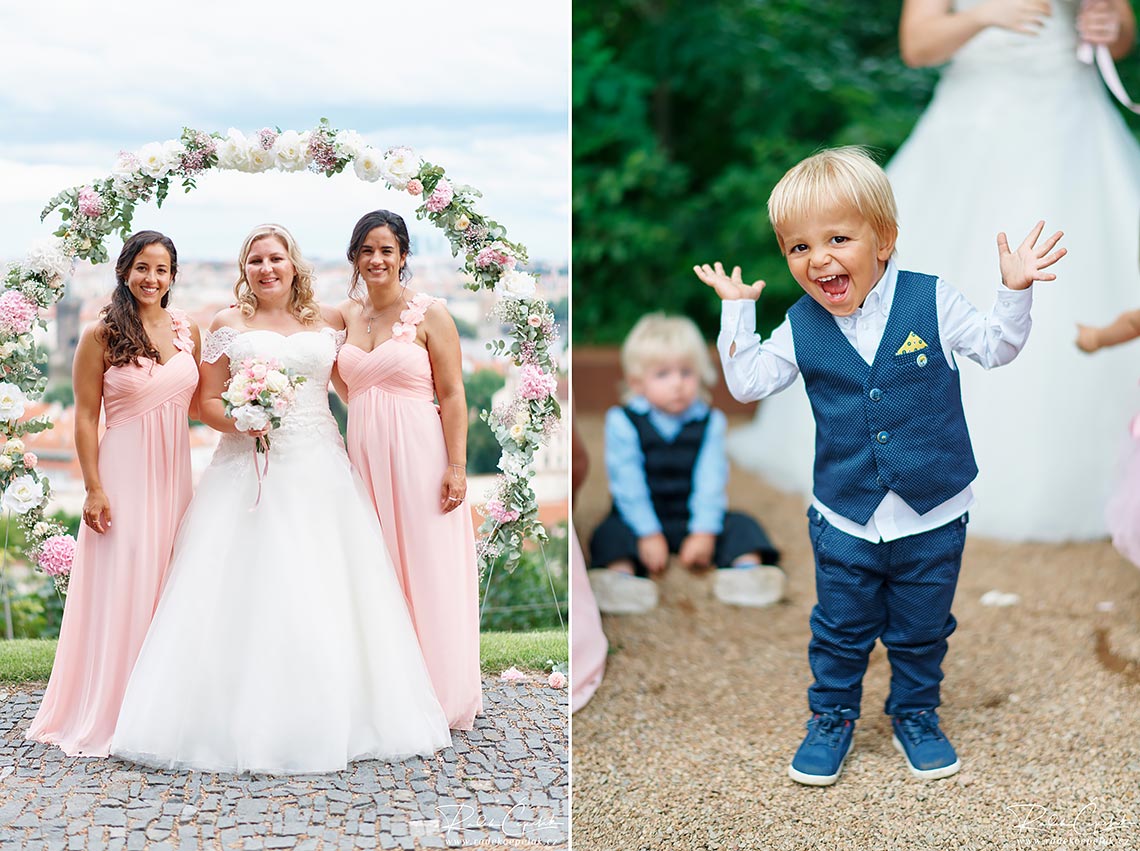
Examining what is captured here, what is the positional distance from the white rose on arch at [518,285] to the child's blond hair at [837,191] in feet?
2.18

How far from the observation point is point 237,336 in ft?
9.63

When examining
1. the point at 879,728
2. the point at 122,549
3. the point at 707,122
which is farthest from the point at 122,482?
the point at 707,122

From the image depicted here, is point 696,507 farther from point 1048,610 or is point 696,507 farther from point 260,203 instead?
point 260,203

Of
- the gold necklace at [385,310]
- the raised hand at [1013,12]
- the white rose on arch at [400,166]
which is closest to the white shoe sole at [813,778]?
the gold necklace at [385,310]

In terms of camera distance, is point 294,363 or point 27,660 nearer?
point 294,363

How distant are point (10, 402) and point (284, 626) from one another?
3.11 ft

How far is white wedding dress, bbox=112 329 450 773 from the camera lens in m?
2.81

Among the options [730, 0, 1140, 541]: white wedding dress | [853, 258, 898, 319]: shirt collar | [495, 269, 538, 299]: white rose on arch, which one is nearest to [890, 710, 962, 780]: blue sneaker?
[853, 258, 898, 319]: shirt collar

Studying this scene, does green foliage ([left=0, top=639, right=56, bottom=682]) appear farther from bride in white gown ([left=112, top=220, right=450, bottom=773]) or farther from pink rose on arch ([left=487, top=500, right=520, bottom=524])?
pink rose on arch ([left=487, top=500, right=520, bottom=524])

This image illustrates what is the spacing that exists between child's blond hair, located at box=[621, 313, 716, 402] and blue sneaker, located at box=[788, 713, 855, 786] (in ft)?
6.64
